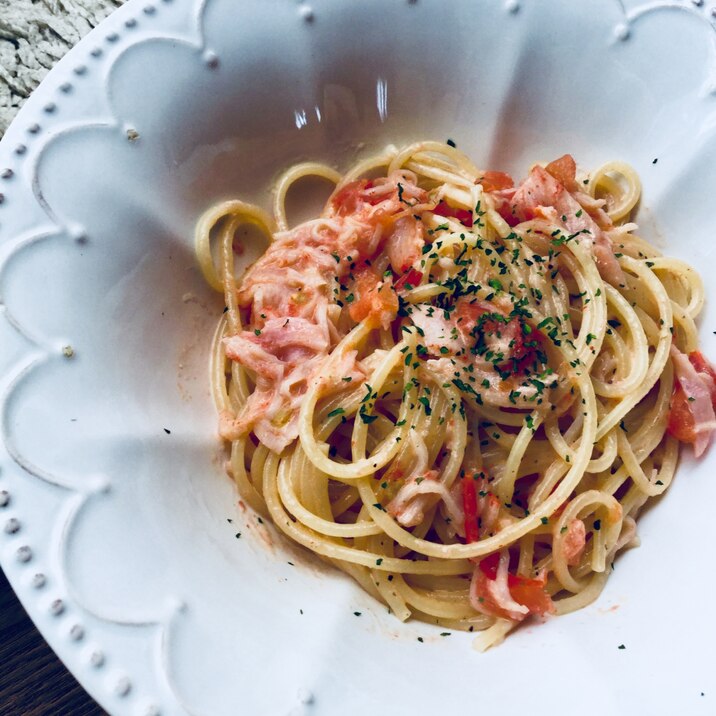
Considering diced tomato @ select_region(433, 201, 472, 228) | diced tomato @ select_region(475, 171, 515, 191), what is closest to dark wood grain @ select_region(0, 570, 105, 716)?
diced tomato @ select_region(433, 201, 472, 228)

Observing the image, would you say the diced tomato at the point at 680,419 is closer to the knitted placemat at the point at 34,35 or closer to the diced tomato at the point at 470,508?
the diced tomato at the point at 470,508

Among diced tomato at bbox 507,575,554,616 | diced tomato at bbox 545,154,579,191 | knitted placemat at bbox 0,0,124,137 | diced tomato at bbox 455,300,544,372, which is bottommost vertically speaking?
diced tomato at bbox 507,575,554,616

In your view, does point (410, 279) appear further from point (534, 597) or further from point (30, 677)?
point (30, 677)

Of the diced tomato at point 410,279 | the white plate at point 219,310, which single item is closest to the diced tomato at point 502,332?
the diced tomato at point 410,279

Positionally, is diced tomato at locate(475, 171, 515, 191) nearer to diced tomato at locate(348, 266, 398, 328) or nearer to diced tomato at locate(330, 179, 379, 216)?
diced tomato at locate(330, 179, 379, 216)

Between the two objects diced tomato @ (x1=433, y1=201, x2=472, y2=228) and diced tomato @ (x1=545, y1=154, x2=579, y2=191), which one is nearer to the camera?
diced tomato @ (x1=545, y1=154, x2=579, y2=191)

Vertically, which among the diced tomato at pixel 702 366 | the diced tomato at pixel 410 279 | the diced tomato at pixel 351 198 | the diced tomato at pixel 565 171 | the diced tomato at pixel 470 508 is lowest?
the diced tomato at pixel 702 366

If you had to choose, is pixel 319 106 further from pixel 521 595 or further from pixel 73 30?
pixel 521 595
